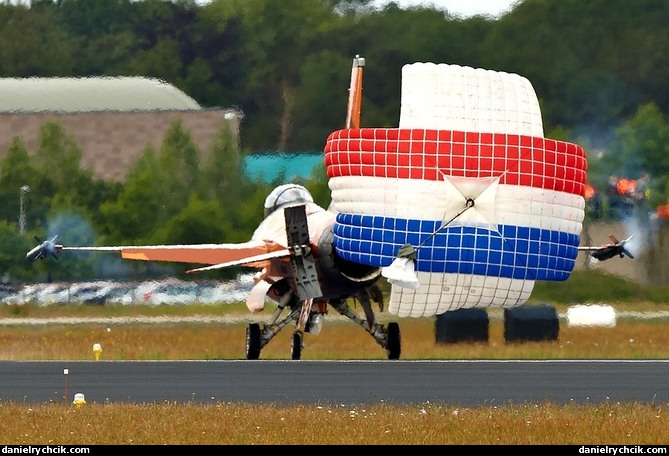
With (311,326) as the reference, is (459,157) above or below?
above

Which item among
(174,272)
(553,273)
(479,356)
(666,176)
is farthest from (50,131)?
(553,273)

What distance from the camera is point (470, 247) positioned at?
31.8 meters

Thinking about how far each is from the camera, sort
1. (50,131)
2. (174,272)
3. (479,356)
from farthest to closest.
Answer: (50,131), (174,272), (479,356)

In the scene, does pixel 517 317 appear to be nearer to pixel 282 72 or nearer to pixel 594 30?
pixel 594 30

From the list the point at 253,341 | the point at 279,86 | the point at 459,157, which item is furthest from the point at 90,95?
the point at 459,157

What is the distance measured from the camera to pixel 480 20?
182 feet

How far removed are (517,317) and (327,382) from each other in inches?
503

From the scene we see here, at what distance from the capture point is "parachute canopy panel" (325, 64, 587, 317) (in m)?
31.8

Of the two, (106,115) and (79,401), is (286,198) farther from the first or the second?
(106,115)

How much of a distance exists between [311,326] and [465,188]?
384 inches

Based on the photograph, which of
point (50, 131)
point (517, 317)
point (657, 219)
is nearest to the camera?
point (517, 317)

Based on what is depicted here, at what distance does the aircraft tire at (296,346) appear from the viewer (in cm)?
4022

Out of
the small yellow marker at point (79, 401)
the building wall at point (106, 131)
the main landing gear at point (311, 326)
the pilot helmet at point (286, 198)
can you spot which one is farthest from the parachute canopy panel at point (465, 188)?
the building wall at point (106, 131)

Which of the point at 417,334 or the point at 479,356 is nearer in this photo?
the point at 479,356
